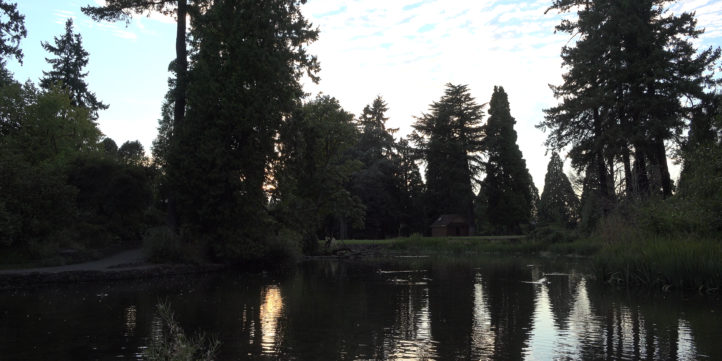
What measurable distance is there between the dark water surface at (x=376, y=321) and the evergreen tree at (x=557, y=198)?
5197 centimetres

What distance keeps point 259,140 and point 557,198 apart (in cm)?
5892

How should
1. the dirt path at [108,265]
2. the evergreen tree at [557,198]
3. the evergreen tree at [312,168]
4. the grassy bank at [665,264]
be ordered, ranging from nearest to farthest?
the grassy bank at [665,264], the dirt path at [108,265], the evergreen tree at [312,168], the evergreen tree at [557,198]

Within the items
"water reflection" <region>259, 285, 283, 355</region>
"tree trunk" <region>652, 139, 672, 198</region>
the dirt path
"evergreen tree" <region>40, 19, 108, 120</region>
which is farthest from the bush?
"evergreen tree" <region>40, 19, 108, 120</region>

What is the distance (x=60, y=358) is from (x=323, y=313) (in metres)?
6.31

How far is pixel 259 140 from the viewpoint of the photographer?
29.0m

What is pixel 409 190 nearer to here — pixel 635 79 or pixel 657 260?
pixel 635 79

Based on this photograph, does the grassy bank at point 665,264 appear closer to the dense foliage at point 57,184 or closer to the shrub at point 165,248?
the shrub at point 165,248

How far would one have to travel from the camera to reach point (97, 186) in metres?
29.2

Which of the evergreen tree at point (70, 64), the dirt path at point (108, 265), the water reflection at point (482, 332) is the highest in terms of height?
the evergreen tree at point (70, 64)

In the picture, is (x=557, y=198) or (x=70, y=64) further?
(x=557, y=198)

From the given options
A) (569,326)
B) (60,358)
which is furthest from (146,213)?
(569,326)

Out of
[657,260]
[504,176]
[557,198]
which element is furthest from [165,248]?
[557,198]

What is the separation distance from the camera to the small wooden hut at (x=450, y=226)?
68.8 m

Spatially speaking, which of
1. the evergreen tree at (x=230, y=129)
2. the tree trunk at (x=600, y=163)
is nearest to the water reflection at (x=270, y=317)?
the evergreen tree at (x=230, y=129)
